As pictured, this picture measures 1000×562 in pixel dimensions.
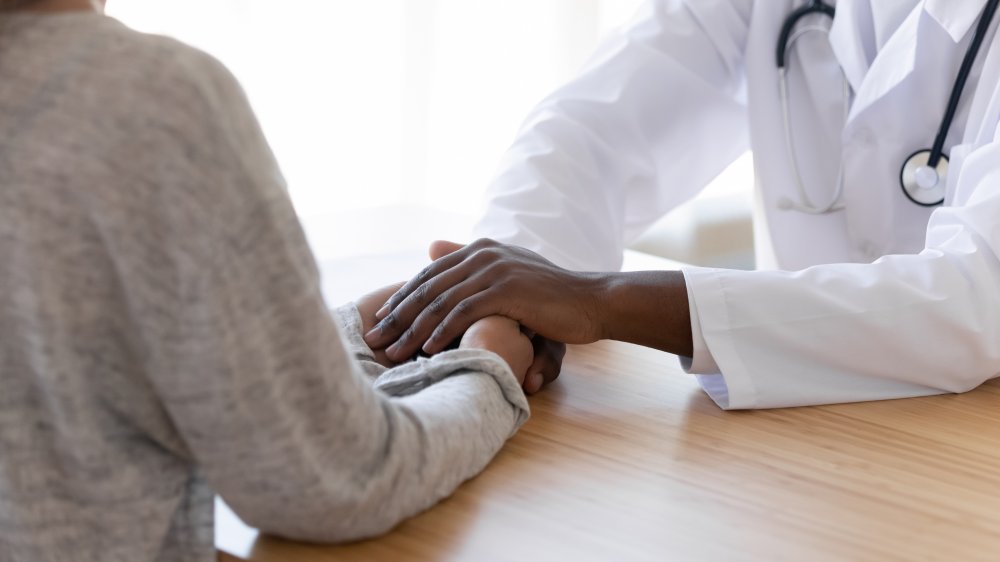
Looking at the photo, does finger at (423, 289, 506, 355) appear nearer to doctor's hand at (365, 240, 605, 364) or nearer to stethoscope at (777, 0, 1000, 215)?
doctor's hand at (365, 240, 605, 364)

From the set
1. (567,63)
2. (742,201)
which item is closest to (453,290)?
(742,201)

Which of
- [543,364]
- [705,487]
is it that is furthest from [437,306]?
[705,487]

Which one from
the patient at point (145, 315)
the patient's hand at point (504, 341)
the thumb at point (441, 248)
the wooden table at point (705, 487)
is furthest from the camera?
the thumb at point (441, 248)

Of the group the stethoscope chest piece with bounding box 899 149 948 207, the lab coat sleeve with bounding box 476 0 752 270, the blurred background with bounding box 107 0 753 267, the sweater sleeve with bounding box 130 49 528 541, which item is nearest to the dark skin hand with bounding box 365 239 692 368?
the lab coat sleeve with bounding box 476 0 752 270

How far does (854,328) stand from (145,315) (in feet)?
2.24

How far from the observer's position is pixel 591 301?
1.03m

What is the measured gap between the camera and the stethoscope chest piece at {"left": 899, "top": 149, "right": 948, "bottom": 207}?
1.39 metres

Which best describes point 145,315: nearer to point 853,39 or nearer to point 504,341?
point 504,341

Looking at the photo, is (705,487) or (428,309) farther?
(428,309)

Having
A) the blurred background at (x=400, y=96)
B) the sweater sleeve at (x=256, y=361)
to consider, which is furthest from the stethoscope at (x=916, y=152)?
the sweater sleeve at (x=256, y=361)

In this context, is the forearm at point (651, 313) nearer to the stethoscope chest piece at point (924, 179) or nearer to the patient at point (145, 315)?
the patient at point (145, 315)

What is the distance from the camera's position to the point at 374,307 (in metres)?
1.06

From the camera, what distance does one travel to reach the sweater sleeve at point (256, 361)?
552 mm

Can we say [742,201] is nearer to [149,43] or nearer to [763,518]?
[763,518]
